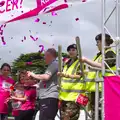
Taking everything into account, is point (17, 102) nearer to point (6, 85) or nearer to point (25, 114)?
point (25, 114)

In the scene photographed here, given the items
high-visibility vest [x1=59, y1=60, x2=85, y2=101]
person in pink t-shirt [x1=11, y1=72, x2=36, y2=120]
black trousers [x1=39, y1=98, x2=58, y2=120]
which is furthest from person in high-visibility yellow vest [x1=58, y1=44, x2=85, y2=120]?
person in pink t-shirt [x1=11, y1=72, x2=36, y2=120]

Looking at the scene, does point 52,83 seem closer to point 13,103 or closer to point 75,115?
point 75,115

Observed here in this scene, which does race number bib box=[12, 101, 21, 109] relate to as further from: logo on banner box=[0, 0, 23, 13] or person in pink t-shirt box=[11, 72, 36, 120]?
logo on banner box=[0, 0, 23, 13]

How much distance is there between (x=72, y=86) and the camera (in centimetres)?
533

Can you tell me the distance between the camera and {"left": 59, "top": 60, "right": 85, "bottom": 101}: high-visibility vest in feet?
17.3

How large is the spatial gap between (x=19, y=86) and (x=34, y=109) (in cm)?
43

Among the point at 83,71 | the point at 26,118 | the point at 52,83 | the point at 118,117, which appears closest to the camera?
the point at 118,117

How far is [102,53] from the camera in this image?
4.97m

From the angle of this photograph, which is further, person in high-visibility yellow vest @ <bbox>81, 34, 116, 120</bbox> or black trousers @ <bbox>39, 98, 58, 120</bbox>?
black trousers @ <bbox>39, 98, 58, 120</bbox>

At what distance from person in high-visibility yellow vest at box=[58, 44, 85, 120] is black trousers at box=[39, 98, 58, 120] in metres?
0.13

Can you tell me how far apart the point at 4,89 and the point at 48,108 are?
1.39 meters

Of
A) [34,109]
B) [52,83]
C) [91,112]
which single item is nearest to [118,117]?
[91,112]

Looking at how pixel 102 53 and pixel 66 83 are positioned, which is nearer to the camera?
pixel 102 53

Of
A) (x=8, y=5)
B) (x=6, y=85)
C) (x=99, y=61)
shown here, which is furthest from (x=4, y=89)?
(x=99, y=61)
